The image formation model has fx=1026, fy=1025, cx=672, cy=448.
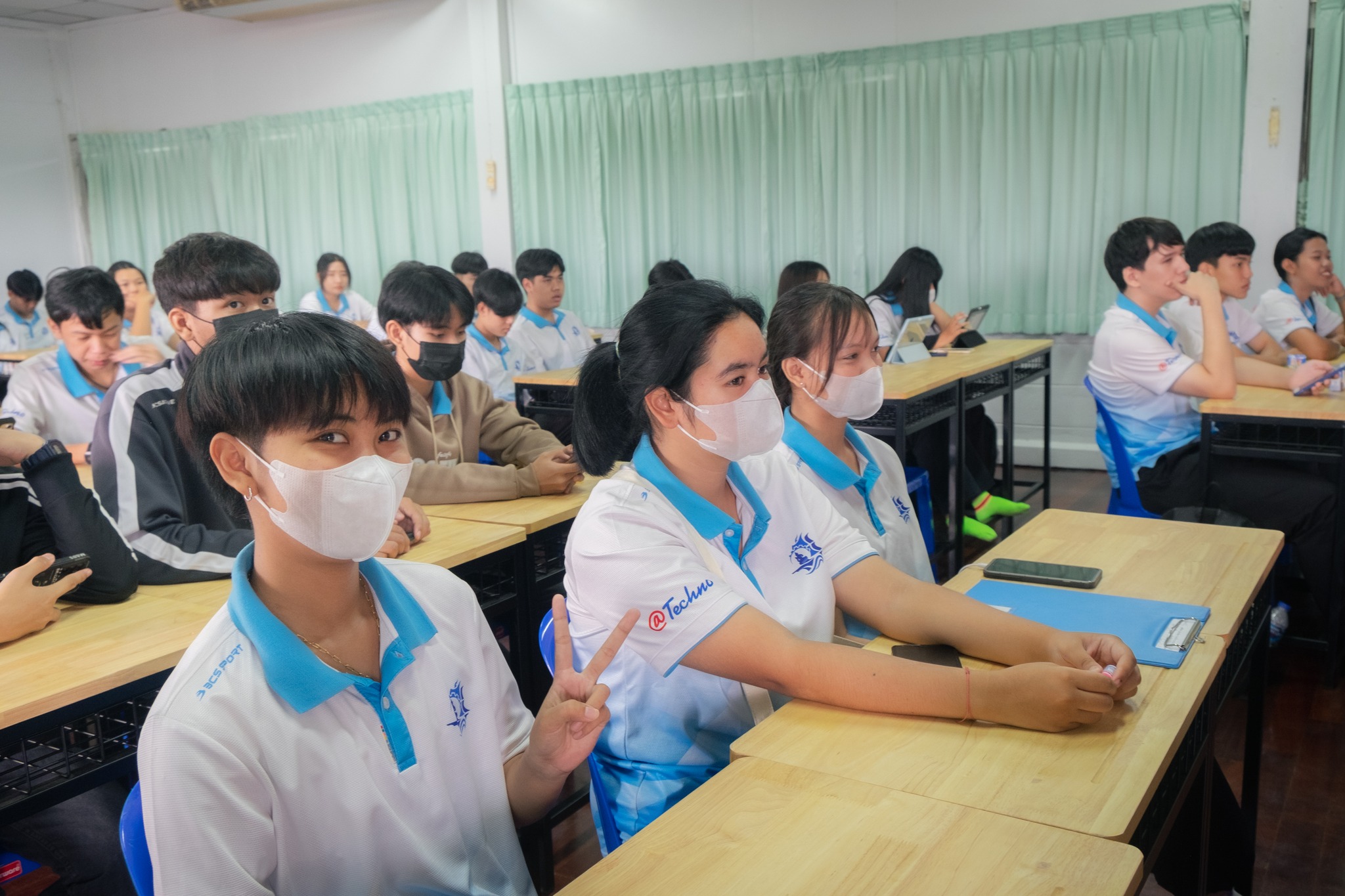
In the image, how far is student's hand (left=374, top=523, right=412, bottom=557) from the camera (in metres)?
2.04

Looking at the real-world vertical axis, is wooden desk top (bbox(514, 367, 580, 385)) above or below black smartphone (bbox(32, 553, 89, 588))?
below

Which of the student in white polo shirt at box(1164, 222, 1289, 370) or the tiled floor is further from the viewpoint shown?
the student in white polo shirt at box(1164, 222, 1289, 370)

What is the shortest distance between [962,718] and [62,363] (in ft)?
11.3

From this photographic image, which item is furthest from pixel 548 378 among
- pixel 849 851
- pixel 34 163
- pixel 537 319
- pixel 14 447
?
pixel 34 163

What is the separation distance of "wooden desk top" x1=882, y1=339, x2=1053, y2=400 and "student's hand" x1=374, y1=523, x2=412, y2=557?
6.25 ft

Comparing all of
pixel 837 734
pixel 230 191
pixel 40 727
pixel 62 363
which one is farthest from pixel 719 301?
pixel 230 191

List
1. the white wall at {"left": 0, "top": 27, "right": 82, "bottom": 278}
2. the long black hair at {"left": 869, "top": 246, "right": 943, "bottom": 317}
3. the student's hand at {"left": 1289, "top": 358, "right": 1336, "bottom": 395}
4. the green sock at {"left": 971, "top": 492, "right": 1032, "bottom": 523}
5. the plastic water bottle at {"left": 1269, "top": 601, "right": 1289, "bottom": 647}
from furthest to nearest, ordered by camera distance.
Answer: the white wall at {"left": 0, "top": 27, "right": 82, "bottom": 278}, the long black hair at {"left": 869, "top": 246, "right": 943, "bottom": 317}, the green sock at {"left": 971, "top": 492, "right": 1032, "bottom": 523}, the student's hand at {"left": 1289, "top": 358, "right": 1336, "bottom": 395}, the plastic water bottle at {"left": 1269, "top": 601, "right": 1289, "bottom": 647}

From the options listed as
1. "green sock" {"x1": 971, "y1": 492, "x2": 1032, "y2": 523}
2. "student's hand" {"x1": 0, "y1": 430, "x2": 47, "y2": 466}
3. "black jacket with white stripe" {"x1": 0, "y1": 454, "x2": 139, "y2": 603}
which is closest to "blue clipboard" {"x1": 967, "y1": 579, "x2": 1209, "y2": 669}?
"black jacket with white stripe" {"x1": 0, "y1": 454, "x2": 139, "y2": 603}

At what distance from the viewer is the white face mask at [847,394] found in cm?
217

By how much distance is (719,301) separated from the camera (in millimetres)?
1572

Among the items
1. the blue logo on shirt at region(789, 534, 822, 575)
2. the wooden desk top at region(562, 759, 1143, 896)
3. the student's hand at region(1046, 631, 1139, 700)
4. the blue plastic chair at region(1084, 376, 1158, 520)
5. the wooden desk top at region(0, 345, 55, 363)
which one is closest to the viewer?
the wooden desk top at region(562, 759, 1143, 896)

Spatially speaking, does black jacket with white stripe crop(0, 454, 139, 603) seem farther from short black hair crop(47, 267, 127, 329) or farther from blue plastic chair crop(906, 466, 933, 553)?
blue plastic chair crop(906, 466, 933, 553)

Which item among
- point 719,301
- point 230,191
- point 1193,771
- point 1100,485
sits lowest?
point 1100,485

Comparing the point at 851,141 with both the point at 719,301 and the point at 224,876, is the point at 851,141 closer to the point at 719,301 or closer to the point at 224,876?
the point at 719,301
